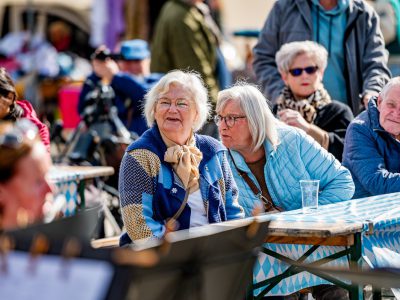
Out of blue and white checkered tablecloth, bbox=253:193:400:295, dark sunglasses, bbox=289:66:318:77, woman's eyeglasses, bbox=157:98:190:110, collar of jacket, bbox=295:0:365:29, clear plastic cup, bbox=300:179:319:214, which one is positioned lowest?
blue and white checkered tablecloth, bbox=253:193:400:295

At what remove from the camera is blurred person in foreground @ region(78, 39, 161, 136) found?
30.2 ft

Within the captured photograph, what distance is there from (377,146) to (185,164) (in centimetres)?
159

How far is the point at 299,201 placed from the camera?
5.57 metres

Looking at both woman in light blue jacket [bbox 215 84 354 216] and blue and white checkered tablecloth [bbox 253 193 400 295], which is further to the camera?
woman in light blue jacket [bbox 215 84 354 216]

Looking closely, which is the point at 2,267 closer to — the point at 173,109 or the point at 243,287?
the point at 243,287

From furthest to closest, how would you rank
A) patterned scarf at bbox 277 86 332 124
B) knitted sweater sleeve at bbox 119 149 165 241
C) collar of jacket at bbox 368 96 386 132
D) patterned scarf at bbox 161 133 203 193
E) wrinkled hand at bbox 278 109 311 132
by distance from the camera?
patterned scarf at bbox 277 86 332 124, wrinkled hand at bbox 278 109 311 132, collar of jacket at bbox 368 96 386 132, patterned scarf at bbox 161 133 203 193, knitted sweater sleeve at bbox 119 149 165 241

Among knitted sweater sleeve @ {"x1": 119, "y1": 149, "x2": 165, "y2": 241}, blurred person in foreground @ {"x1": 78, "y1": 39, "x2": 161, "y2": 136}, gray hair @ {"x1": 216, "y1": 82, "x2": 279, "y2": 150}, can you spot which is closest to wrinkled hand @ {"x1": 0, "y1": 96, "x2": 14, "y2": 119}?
knitted sweater sleeve @ {"x1": 119, "y1": 149, "x2": 165, "y2": 241}

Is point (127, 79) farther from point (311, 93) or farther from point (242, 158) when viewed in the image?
point (242, 158)

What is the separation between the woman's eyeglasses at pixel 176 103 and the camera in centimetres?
516

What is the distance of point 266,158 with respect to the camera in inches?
218

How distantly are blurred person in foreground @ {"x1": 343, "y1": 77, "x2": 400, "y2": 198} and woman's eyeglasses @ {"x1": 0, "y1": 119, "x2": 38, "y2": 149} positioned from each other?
10.6ft

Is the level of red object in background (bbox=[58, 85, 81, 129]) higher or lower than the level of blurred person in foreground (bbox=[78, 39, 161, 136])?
lower

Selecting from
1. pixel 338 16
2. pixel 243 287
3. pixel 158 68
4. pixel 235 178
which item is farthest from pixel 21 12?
pixel 243 287

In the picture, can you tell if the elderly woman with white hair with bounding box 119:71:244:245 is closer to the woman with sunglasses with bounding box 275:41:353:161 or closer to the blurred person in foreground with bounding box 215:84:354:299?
the blurred person in foreground with bounding box 215:84:354:299
